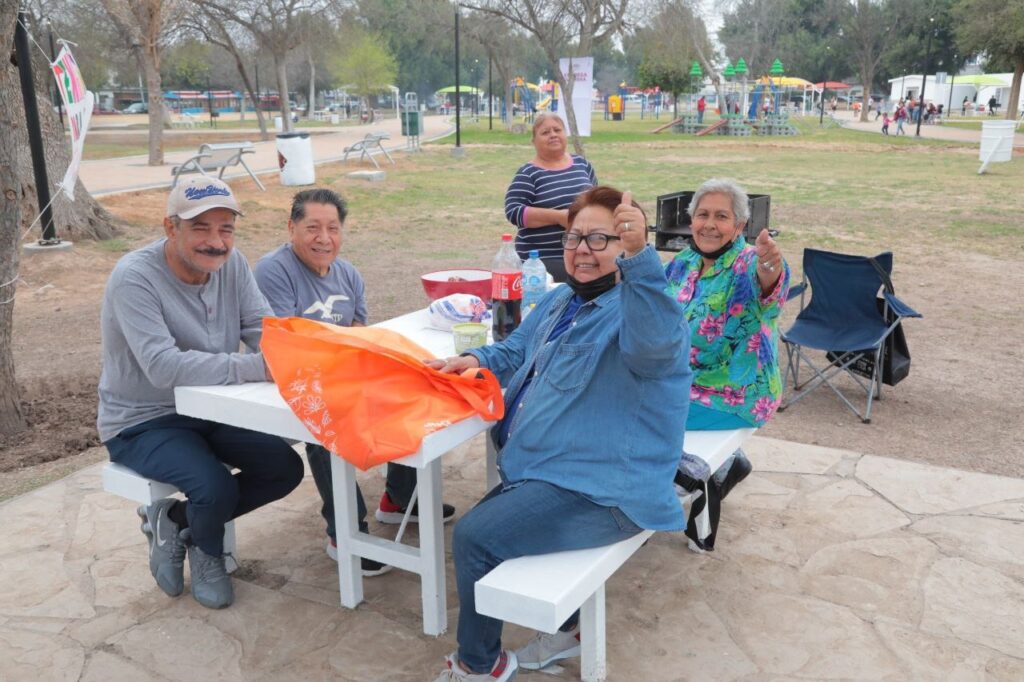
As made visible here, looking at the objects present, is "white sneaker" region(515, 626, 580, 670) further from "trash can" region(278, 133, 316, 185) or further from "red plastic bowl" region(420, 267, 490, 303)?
"trash can" region(278, 133, 316, 185)

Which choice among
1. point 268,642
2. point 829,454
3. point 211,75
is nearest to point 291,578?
point 268,642

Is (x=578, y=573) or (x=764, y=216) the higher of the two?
(x=764, y=216)

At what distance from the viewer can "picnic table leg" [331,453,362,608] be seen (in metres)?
2.92

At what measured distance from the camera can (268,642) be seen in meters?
2.75

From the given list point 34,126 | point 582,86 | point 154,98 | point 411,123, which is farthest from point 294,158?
point 582,86

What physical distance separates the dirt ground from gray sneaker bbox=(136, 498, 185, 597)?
4.44 ft

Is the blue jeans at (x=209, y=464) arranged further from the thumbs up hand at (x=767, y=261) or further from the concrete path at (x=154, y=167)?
the concrete path at (x=154, y=167)

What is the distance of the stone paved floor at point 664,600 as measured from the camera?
2627 millimetres

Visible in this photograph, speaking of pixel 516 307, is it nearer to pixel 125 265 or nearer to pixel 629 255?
pixel 629 255

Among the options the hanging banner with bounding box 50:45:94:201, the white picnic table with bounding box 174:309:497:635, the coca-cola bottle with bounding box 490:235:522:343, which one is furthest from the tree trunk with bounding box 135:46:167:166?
the white picnic table with bounding box 174:309:497:635

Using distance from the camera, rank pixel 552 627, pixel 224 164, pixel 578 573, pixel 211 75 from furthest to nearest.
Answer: pixel 211 75
pixel 224 164
pixel 578 573
pixel 552 627

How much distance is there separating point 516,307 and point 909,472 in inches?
82.0

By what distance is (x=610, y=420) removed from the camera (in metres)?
2.26

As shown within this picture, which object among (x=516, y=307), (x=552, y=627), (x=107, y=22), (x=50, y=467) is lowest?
(x=50, y=467)
